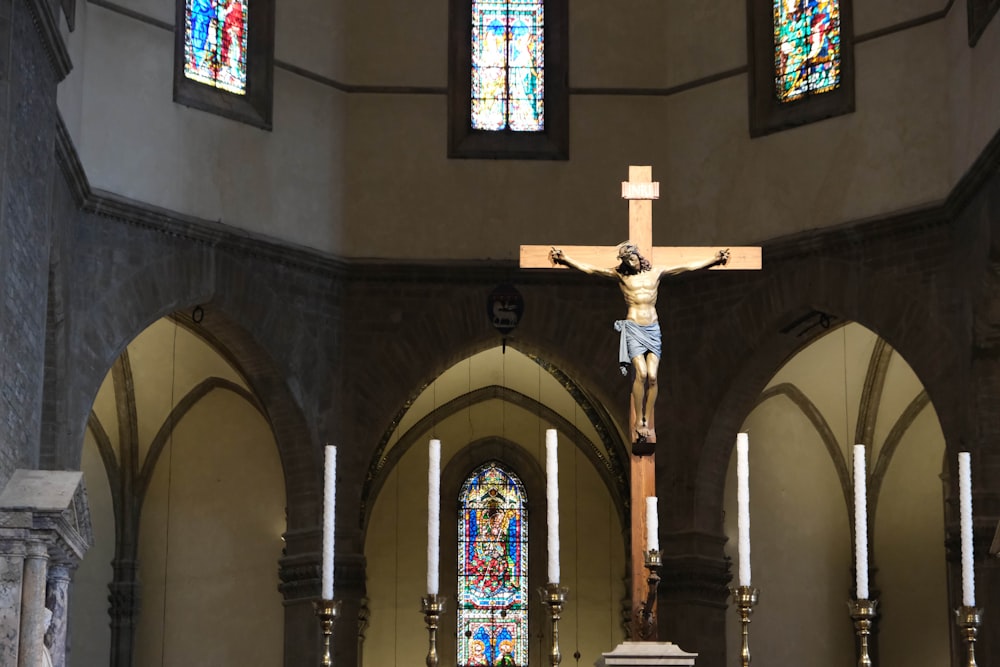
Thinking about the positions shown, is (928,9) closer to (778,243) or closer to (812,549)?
(778,243)

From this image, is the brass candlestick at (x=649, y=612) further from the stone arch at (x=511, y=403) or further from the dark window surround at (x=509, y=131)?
the stone arch at (x=511, y=403)

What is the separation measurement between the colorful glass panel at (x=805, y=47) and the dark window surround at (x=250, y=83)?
5.16m

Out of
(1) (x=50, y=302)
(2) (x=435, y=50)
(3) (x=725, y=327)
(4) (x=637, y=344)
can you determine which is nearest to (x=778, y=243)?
(3) (x=725, y=327)

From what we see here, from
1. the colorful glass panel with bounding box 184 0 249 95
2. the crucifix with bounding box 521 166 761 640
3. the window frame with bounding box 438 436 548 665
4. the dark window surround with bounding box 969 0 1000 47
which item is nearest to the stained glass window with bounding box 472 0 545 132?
the colorful glass panel with bounding box 184 0 249 95

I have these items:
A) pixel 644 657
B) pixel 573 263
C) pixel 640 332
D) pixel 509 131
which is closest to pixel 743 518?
pixel 644 657

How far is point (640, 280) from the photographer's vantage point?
11.5m

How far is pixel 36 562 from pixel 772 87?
10.6 meters

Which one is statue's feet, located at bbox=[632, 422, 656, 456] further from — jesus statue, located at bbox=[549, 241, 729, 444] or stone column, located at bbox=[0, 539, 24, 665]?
stone column, located at bbox=[0, 539, 24, 665]

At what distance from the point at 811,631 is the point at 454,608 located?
4.53 meters

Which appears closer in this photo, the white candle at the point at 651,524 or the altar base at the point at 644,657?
the altar base at the point at 644,657

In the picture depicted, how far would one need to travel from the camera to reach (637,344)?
11336mm

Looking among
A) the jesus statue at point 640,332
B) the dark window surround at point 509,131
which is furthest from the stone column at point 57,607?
the dark window surround at point 509,131

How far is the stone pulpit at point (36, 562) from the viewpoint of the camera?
12.0 metres

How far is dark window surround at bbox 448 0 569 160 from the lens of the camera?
21109 millimetres
